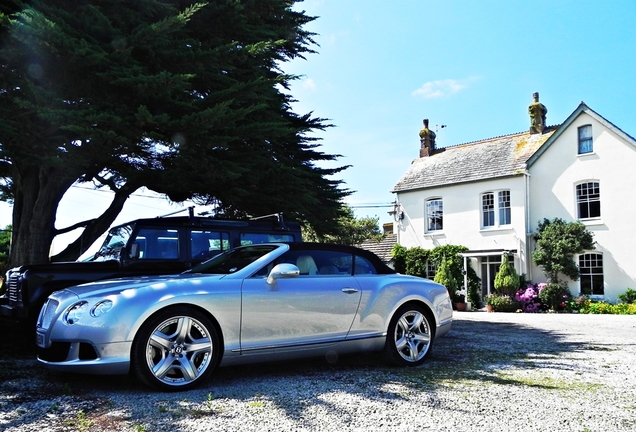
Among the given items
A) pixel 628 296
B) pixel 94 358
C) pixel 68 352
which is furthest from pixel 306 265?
pixel 628 296

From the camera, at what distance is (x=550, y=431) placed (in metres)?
3.81

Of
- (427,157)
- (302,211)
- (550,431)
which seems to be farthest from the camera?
(427,157)

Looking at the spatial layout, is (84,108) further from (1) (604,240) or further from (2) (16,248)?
(1) (604,240)

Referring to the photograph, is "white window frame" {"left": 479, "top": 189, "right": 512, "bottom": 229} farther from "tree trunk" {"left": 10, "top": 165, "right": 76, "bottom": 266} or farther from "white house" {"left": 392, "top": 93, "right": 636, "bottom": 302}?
"tree trunk" {"left": 10, "top": 165, "right": 76, "bottom": 266}

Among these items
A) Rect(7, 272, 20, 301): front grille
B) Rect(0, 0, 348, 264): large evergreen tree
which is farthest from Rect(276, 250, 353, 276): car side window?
Rect(7, 272, 20, 301): front grille

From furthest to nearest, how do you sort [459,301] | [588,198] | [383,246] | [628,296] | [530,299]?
1. [383,246]
2. [459,301]
3. [588,198]
4. [530,299]
5. [628,296]

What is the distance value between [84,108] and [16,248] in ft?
14.7

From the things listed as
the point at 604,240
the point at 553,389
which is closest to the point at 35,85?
the point at 553,389

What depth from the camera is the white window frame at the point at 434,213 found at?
2564cm

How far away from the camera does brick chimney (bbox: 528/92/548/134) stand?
2469 centimetres

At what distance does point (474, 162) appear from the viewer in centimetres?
2531

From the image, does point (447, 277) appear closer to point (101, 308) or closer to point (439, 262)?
point (439, 262)

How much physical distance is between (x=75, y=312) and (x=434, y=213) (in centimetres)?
2235

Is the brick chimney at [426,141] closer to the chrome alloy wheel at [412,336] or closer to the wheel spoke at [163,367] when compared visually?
the chrome alloy wheel at [412,336]
